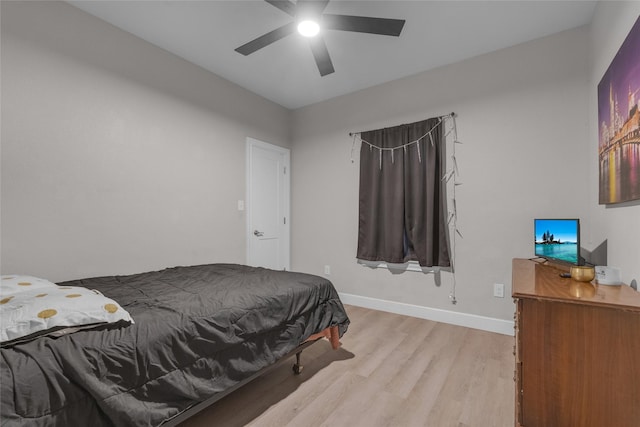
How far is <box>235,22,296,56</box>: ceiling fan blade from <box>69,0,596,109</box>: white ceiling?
11.0 inches

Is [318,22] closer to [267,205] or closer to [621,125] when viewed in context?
[621,125]

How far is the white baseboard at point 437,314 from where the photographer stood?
2.79m

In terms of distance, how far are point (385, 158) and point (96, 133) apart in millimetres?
2794

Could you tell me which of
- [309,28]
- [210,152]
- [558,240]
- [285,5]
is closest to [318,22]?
[309,28]

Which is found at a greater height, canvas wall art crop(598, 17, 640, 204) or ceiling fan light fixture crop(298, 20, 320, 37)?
ceiling fan light fixture crop(298, 20, 320, 37)

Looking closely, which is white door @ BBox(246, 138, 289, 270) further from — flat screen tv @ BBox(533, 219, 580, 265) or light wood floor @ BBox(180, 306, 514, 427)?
flat screen tv @ BBox(533, 219, 580, 265)

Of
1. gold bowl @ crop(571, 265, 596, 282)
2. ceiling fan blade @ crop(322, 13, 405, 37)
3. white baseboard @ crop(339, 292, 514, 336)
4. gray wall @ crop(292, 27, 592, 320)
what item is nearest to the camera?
gold bowl @ crop(571, 265, 596, 282)

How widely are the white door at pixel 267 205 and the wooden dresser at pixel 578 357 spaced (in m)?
2.99

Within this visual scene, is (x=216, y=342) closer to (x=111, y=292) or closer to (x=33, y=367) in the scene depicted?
(x=33, y=367)

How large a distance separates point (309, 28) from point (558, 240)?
2319mm

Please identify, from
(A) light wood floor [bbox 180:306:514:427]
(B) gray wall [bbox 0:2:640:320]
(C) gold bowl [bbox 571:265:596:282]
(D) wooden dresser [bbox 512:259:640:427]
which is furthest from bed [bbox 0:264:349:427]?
(C) gold bowl [bbox 571:265:596:282]

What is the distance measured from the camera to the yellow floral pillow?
1.03 meters

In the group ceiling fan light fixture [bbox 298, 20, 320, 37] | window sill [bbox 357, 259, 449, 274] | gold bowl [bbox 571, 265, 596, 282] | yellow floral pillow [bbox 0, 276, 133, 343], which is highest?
ceiling fan light fixture [bbox 298, 20, 320, 37]

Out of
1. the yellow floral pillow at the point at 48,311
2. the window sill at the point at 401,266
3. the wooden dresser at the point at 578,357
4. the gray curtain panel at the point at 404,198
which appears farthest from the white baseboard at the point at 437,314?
the yellow floral pillow at the point at 48,311
